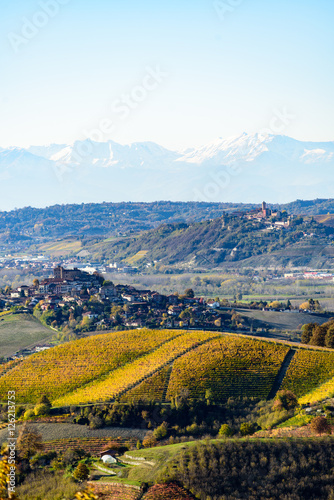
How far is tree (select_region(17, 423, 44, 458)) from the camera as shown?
145 ft

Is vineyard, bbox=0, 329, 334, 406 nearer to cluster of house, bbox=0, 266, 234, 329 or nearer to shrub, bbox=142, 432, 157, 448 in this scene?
shrub, bbox=142, 432, 157, 448

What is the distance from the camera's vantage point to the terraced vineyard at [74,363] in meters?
62.1

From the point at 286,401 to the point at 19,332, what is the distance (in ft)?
168

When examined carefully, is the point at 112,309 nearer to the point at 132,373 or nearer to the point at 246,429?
the point at 132,373

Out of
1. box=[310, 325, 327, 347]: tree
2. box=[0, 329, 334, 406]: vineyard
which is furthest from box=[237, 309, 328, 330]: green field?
box=[0, 329, 334, 406]: vineyard

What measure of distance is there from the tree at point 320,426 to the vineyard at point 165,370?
27.9 feet

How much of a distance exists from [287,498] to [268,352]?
29871mm

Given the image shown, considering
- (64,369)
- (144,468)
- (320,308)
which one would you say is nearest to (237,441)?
(144,468)

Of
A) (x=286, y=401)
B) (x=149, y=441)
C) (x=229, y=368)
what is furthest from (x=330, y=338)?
(x=149, y=441)

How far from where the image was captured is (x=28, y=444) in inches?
1769

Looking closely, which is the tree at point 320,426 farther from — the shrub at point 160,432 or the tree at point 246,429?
the shrub at point 160,432

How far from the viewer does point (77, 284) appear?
133000 mm

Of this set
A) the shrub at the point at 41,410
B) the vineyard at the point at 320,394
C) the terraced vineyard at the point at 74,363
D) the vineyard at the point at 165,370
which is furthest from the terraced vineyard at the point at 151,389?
the vineyard at the point at 320,394

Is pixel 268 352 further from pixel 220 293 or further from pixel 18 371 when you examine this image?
pixel 220 293
